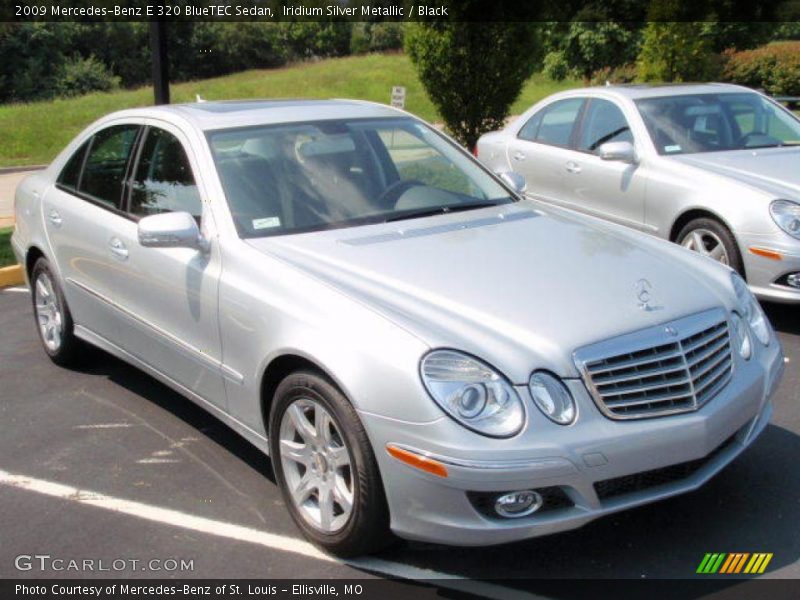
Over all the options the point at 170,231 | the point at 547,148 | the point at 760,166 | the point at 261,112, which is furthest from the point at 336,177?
the point at 547,148

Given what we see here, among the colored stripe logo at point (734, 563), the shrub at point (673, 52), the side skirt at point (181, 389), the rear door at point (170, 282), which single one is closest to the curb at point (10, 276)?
the side skirt at point (181, 389)

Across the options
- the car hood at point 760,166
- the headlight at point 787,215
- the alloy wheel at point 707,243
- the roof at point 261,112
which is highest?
the roof at point 261,112

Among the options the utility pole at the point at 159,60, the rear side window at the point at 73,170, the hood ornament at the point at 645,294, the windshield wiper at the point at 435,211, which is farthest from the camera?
the utility pole at the point at 159,60

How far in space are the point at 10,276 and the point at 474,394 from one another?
6.44 meters

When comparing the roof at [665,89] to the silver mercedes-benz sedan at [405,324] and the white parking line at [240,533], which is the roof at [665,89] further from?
the white parking line at [240,533]

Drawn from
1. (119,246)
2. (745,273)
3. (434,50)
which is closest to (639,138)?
(745,273)

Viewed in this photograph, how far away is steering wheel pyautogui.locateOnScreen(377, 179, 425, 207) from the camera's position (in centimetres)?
463

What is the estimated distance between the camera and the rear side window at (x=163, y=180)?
180 inches

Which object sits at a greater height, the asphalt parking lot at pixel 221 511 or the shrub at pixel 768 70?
the asphalt parking lot at pixel 221 511

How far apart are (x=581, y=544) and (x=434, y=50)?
10068 mm

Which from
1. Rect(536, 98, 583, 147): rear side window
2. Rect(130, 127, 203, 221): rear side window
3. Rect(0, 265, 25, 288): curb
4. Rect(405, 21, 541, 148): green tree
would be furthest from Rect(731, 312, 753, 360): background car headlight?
Rect(405, 21, 541, 148): green tree

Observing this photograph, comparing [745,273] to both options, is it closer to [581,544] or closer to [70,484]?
[581,544]

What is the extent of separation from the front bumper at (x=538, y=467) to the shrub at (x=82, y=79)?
4904 centimetres

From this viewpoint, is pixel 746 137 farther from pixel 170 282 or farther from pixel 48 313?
pixel 48 313
